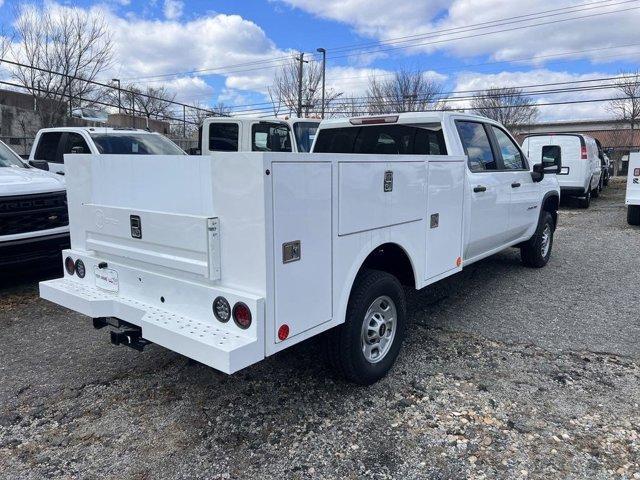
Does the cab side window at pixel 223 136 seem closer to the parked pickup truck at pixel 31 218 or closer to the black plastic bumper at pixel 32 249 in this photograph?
the parked pickup truck at pixel 31 218

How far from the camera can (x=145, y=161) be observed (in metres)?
3.21

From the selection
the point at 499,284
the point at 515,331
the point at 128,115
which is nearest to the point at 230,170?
the point at 515,331

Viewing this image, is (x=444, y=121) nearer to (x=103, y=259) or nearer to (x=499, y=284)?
(x=499, y=284)

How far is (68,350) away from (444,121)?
3918 mm

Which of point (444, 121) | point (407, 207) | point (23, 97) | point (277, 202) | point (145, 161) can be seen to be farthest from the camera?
point (23, 97)

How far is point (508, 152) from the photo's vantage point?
6016mm

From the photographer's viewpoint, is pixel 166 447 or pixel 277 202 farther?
pixel 166 447

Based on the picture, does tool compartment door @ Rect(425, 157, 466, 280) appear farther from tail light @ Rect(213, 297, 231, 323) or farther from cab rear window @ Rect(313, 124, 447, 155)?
tail light @ Rect(213, 297, 231, 323)

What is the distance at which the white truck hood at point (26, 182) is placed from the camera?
5.55 metres

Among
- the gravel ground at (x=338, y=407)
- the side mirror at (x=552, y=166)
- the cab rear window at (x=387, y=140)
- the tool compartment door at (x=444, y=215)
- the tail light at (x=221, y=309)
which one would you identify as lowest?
the gravel ground at (x=338, y=407)

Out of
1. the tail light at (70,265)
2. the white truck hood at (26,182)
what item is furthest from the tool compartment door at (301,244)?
the white truck hood at (26,182)

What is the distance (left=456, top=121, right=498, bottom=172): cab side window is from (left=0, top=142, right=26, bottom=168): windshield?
5.74 metres

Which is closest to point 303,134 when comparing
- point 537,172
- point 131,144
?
point 131,144

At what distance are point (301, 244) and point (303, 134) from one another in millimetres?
9601
